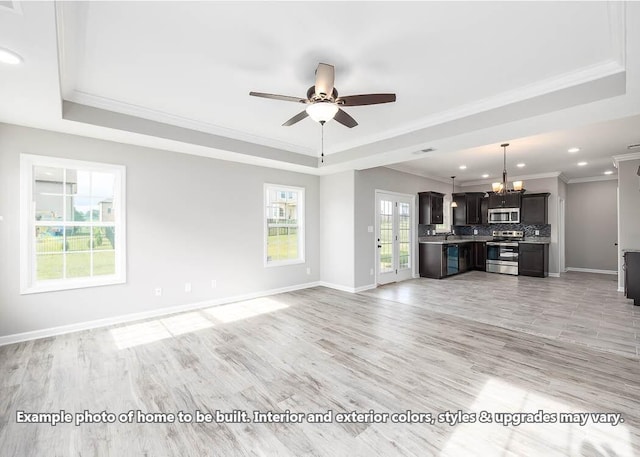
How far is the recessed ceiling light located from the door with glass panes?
219 inches

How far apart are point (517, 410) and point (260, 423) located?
189 cm

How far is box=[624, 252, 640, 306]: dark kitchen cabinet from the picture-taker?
4691 millimetres

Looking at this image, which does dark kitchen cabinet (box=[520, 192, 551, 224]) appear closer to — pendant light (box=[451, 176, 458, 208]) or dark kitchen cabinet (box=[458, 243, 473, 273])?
dark kitchen cabinet (box=[458, 243, 473, 273])

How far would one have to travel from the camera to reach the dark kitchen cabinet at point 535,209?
Answer: 7629 mm

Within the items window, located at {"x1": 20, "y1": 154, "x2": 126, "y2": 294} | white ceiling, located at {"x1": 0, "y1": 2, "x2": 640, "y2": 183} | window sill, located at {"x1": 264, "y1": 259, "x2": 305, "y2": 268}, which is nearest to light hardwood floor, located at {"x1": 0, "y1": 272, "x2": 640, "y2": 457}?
window, located at {"x1": 20, "y1": 154, "x2": 126, "y2": 294}

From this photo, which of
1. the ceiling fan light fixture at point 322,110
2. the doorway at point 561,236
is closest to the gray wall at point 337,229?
the ceiling fan light fixture at point 322,110

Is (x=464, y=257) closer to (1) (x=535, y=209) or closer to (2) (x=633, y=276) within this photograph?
(1) (x=535, y=209)

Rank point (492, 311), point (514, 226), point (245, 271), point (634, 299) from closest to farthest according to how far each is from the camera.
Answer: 1. point (492, 311)
2. point (634, 299)
3. point (245, 271)
4. point (514, 226)

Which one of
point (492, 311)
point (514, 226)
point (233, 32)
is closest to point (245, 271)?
point (233, 32)

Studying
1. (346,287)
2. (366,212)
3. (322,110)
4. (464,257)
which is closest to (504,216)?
(464,257)

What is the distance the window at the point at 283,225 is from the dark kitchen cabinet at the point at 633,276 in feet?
19.2

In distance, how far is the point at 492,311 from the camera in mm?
4441

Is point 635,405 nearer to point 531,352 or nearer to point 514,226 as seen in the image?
point 531,352

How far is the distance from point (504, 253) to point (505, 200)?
1579 mm
